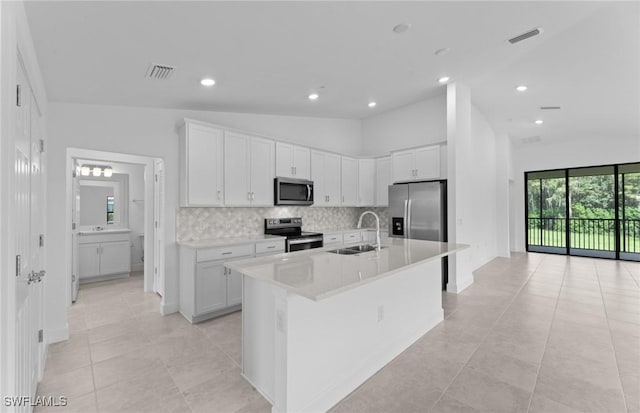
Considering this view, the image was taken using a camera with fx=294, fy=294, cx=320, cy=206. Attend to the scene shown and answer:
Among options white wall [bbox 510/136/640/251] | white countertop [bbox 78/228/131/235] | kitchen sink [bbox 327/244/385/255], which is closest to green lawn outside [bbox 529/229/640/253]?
white wall [bbox 510/136/640/251]

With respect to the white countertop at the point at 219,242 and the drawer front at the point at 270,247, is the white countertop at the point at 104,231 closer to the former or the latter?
the white countertop at the point at 219,242

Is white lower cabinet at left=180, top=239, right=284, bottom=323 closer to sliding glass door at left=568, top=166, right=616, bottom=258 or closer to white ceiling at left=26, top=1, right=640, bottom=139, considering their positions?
white ceiling at left=26, top=1, right=640, bottom=139

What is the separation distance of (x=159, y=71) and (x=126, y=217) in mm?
4308

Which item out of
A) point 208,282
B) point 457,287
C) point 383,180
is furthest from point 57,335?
point 383,180

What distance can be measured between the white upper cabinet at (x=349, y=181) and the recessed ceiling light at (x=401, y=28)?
2.99 meters

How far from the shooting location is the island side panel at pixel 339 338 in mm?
1828

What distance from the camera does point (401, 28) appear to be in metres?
2.78

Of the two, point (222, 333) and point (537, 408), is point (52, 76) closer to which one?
point (222, 333)

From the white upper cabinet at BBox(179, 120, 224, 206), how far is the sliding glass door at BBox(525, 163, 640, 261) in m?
8.57

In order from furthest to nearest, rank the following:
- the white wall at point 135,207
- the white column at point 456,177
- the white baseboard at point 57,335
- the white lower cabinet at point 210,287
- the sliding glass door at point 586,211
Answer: the sliding glass door at point 586,211, the white wall at point 135,207, the white column at point 456,177, the white lower cabinet at point 210,287, the white baseboard at point 57,335

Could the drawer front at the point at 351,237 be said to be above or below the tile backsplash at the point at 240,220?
below

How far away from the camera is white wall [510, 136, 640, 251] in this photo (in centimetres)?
693

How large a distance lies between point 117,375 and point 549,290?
574 centimetres

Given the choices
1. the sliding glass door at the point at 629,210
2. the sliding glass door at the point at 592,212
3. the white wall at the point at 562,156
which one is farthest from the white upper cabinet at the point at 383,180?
the sliding glass door at the point at 629,210
